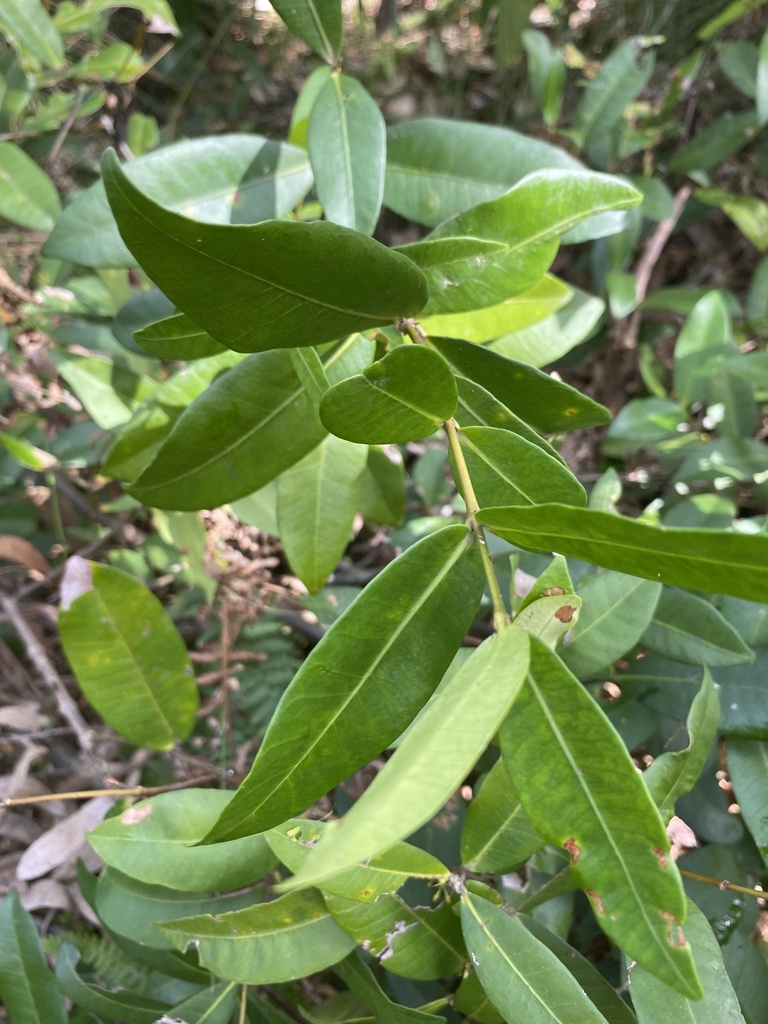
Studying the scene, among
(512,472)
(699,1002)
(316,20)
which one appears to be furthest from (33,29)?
(699,1002)

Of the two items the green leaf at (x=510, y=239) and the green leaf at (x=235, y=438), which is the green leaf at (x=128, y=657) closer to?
the green leaf at (x=235, y=438)

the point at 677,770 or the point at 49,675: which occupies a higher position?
the point at 677,770

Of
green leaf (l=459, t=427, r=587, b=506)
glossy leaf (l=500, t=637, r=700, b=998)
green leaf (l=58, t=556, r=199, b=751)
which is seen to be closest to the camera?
glossy leaf (l=500, t=637, r=700, b=998)

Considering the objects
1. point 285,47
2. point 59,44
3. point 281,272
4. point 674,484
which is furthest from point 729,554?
point 285,47

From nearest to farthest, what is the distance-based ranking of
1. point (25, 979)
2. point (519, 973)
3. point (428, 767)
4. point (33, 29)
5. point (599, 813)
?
point (428, 767)
point (599, 813)
point (519, 973)
point (25, 979)
point (33, 29)

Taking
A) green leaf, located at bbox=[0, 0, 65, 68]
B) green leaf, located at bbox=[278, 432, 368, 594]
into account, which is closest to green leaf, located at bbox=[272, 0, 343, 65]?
green leaf, located at bbox=[278, 432, 368, 594]

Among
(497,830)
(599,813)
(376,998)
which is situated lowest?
(376,998)

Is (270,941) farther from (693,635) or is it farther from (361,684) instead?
(693,635)

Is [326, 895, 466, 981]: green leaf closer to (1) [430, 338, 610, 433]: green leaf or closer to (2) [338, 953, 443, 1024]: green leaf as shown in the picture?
(2) [338, 953, 443, 1024]: green leaf
